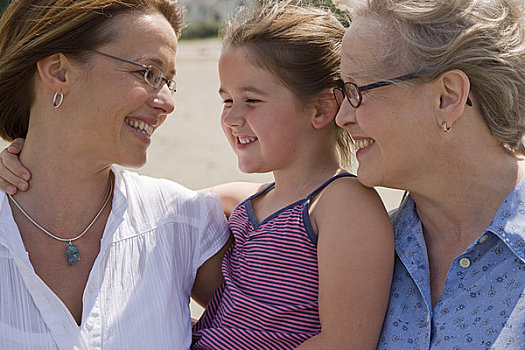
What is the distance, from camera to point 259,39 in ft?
8.80

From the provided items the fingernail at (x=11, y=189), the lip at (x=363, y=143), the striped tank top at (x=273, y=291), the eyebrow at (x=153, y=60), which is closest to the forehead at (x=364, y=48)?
the lip at (x=363, y=143)

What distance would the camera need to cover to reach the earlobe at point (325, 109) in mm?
2693

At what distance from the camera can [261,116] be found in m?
2.63

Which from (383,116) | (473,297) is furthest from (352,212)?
(473,297)

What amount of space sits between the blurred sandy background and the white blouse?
223 centimetres

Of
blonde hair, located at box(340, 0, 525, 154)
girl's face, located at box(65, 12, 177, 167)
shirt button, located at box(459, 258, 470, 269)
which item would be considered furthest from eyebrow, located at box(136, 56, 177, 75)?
shirt button, located at box(459, 258, 470, 269)

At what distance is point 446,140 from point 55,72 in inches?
57.4

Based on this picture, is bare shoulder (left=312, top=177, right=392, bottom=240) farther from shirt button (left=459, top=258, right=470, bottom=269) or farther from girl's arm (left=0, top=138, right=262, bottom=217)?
girl's arm (left=0, top=138, right=262, bottom=217)

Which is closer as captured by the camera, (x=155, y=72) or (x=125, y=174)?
(x=155, y=72)

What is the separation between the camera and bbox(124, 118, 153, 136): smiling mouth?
2.58m

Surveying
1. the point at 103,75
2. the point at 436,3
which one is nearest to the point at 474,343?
the point at 436,3

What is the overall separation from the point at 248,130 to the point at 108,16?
69 centimetres

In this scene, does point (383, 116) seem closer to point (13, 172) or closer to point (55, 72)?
point (55, 72)

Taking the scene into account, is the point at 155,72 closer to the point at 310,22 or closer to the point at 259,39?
the point at 259,39
